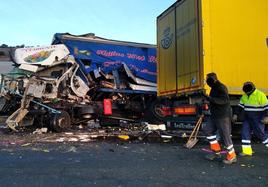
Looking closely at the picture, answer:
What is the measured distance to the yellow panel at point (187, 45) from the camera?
8461 mm

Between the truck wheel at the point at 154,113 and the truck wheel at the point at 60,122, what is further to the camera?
the truck wheel at the point at 154,113

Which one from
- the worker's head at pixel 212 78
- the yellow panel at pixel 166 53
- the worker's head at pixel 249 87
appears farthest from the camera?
the yellow panel at pixel 166 53

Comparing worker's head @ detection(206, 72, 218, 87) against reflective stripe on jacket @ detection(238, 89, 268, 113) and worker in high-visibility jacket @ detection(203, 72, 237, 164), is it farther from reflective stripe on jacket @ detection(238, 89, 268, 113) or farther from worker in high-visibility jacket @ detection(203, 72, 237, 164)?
reflective stripe on jacket @ detection(238, 89, 268, 113)

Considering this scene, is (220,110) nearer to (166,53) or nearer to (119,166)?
(119,166)

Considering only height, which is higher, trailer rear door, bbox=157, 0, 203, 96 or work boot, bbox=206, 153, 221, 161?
trailer rear door, bbox=157, 0, 203, 96

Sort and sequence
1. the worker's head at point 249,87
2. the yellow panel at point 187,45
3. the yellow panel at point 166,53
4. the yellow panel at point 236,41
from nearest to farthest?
the worker's head at point 249,87 → the yellow panel at point 236,41 → the yellow panel at point 187,45 → the yellow panel at point 166,53

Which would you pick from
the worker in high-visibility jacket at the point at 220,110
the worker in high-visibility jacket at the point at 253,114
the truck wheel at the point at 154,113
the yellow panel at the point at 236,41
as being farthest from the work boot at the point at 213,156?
the truck wheel at the point at 154,113

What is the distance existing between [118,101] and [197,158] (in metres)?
6.26

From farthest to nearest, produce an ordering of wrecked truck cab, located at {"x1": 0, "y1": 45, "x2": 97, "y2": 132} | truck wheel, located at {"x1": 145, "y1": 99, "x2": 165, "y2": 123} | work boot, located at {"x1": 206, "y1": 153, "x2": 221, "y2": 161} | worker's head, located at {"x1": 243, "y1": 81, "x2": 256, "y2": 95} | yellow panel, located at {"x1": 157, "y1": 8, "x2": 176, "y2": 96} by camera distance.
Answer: truck wheel, located at {"x1": 145, "y1": 99, "x2": 165, "y2": 123}, wrecked truck cab, located at {"x1": 0, "y1": 45, "x2": 97, "y2": 132}, yellow panel, located at {"x1": 157, "y1": 8, "x2": 176, "y2": 96}, worker's head, located at {"x1": 243, "y1": 81, "x2": 256, "y2": 95}, work boot, located at {"x1": 206, "y1": 153, "x2": 221, "y2": 161}

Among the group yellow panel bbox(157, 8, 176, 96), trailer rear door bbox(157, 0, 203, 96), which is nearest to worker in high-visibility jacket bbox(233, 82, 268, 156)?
trailer rear door bbox(157, 0, 203, 96)

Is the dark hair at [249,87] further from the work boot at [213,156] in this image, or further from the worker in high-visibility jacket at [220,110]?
the work boot at [213,156]

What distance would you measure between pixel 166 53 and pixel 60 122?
3.33m

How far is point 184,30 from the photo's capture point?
9.01 meters

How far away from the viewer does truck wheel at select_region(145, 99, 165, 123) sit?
1145cm
